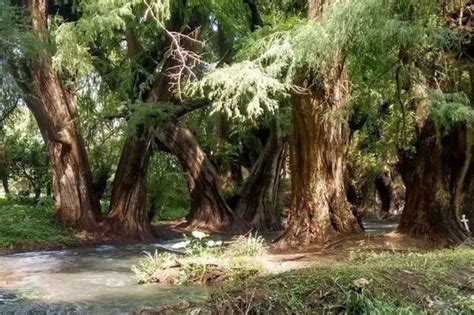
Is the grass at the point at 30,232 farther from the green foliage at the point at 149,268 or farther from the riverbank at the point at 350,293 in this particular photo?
the riverbank at the point at 350,293

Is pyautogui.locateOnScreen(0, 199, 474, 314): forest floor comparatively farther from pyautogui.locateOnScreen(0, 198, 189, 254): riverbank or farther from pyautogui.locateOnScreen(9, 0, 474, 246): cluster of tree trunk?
pyautogui.locateOnScreen(0, 198, 189, 254): riverbank

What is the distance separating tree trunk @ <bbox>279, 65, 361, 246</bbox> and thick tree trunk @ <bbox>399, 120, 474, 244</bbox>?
40.3 inches

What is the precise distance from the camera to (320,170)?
9.89 meters

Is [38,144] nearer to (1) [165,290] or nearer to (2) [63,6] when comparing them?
(2) [63,6]

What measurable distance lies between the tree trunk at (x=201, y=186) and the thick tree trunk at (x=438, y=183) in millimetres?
8453

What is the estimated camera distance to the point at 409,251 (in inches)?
341

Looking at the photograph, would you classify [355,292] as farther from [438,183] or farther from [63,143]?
[63,143]

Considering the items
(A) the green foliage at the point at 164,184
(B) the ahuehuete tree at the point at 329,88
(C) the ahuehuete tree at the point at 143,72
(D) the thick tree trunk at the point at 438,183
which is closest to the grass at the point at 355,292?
(B) the ahuehuete tree at the point at 329,88

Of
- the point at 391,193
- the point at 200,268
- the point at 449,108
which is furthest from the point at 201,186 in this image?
the point at 449,108

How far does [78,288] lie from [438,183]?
534 cm

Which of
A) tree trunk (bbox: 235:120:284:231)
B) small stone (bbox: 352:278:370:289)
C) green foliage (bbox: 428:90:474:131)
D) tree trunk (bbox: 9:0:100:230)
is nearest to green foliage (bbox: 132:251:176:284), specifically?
small stone (bbox: 352:278:370:289)

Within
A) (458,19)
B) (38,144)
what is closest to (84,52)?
(458,19)

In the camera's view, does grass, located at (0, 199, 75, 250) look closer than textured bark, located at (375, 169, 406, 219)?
Yes

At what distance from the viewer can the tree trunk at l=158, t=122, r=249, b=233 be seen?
1733 cm
